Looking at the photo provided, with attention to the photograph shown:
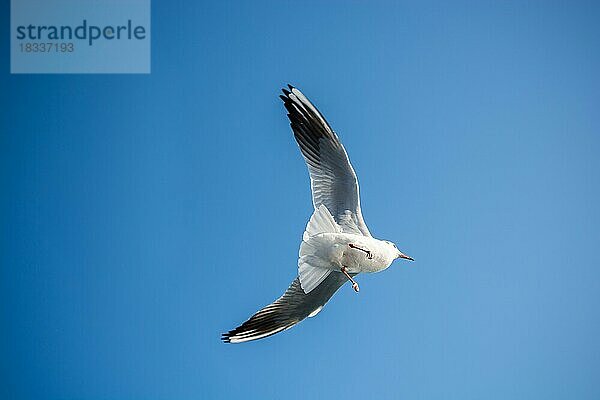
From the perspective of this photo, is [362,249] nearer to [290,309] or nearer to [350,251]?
[350,251]

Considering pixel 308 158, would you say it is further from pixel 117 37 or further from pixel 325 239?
pixel 117 37

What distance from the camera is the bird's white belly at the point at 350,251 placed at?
2.11 meters

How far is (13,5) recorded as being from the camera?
312cm

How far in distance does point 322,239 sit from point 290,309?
1.13 ft

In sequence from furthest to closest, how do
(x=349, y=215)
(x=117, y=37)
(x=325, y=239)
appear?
(x=117, y=37), (x=349, y=215), (x=325, y=239)

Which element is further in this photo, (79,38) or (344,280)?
(79,38)

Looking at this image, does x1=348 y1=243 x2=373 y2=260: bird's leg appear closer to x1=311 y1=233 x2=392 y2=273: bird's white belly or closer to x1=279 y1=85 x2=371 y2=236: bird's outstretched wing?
x1=311 y1=233 x2=392 y2=273: bird's white belly

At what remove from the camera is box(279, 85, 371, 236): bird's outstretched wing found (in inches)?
88.4

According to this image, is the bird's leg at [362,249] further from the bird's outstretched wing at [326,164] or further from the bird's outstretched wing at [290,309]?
the bird's outstretched wing at [290,309]

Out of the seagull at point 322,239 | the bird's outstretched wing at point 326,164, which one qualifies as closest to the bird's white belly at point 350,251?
the seagull at point 322,239

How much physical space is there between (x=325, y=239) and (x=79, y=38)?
145 centimetres

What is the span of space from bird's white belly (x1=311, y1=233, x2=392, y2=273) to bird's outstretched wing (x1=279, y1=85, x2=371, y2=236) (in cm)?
13

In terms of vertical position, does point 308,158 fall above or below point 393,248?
above

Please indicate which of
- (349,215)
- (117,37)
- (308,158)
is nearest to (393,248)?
(349,215)
